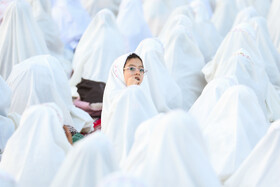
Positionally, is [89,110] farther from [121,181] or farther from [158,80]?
[121,181]

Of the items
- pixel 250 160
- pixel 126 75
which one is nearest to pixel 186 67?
pixel 126 75

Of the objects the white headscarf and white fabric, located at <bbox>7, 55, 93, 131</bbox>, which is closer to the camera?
white fabric, located at <bbox>7, 55, 93, 131</bbox>

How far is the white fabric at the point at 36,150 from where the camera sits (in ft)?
10.6

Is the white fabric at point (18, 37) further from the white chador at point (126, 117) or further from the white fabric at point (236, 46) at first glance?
the white chador at point (126, 117)

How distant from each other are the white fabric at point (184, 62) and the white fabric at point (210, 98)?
1.57 metres

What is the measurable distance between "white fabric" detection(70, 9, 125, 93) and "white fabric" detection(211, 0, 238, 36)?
275 centimetres

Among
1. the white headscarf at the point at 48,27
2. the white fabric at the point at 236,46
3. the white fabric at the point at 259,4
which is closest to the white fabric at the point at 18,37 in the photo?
the white headscarf at the point at 48,27

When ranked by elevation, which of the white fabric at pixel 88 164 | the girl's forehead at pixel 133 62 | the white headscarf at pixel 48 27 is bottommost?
the white headscarf at pixel 48 27

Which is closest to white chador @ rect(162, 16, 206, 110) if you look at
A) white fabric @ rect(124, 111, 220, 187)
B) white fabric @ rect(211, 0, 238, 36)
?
white fabric @ rect(211, 0, 238, 36)

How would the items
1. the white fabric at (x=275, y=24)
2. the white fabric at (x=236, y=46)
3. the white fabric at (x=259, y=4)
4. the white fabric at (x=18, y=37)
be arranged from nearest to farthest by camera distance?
the white fabric at (x=18, y=37), the white fabric at (x=236, y=46), the white fabric at (x=275, y=24), the white fabric at (x=259, y=4)

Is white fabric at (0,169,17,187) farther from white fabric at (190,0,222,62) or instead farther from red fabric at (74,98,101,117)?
white fabric at (190,0,222,62)

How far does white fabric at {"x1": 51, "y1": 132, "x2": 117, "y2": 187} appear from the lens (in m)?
2.76

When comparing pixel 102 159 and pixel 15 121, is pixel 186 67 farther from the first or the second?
pixel 102 159

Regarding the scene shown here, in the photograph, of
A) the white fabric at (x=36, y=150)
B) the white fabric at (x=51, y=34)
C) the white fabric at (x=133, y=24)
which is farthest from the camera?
the white fabric at (x=133, y=24)
